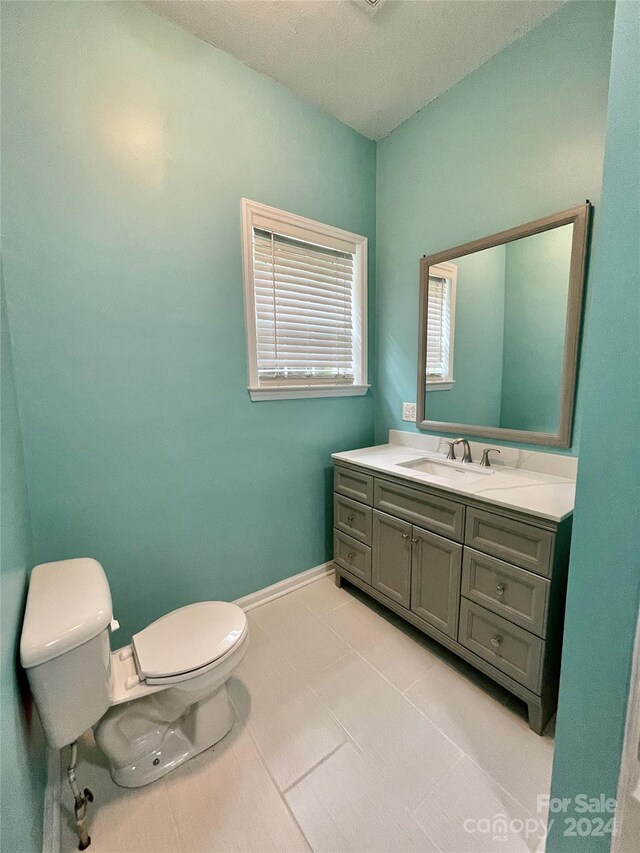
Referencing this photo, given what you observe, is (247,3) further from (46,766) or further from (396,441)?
(46,766)

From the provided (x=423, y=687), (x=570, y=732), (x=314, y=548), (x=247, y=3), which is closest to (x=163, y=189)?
(x=247, y=3)

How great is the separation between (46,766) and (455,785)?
136 centimetres

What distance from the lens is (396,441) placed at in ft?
7.52

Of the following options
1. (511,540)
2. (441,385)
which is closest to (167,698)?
(511,540)

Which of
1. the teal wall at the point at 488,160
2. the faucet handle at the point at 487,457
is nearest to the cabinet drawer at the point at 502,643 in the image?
the faucet handle at the point at 487,457

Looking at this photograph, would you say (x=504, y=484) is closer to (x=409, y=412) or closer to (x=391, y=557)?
(x=391, y=557)

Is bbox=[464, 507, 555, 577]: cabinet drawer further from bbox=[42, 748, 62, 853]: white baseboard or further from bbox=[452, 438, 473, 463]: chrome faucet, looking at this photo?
bbox=[42, 748, 62, 853]: white baseboard

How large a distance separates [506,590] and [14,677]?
1.57 meters

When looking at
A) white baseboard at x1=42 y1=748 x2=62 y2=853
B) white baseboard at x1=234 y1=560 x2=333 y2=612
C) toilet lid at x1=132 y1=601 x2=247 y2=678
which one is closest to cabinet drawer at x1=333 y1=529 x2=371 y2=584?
white baseboard at x1=234 y1=560 x2=333 y2=612

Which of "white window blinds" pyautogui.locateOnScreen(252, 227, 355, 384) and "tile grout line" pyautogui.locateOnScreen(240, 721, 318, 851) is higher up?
"white window blinds" pyautogui.locateOnScreen(252, 227, 355, 384)

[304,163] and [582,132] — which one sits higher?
[304,163]

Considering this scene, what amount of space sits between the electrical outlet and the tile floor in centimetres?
129

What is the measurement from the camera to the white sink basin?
170 cm

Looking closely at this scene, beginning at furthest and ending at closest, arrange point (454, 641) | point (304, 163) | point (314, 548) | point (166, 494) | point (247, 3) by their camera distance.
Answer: point (314, 548), point (304, 163), point (166, 494), point (454, 641), point (247, 3)
